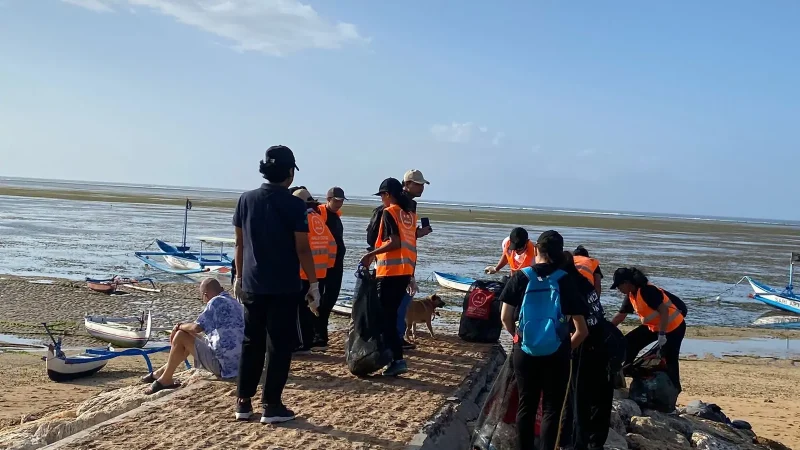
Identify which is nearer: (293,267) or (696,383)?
(293,267)

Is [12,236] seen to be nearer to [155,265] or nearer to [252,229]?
[155,265]

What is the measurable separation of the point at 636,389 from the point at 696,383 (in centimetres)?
430

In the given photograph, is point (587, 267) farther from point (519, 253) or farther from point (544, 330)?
point (544, 330)

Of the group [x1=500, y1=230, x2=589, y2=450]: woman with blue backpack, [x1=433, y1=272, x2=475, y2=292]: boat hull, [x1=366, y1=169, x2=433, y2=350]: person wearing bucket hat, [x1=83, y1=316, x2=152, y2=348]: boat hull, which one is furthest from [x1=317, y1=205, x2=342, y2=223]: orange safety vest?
[x1=433, y1=272, x2=475, y2=292]: boat hull

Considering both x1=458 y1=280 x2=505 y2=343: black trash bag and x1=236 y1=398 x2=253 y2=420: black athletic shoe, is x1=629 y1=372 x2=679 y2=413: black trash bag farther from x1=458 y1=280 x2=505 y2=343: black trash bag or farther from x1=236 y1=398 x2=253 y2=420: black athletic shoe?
x1=236 y1=398 x2=253 y2=420: black athletic shoe

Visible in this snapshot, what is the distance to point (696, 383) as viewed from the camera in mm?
12195

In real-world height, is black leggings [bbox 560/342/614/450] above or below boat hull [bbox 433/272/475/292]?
above

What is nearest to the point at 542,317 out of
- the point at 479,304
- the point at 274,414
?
the point at 274,414

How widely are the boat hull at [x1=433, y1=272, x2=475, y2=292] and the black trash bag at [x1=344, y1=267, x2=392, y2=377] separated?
1413 cm

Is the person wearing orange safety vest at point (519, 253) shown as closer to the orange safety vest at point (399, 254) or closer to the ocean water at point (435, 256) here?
→ the orange safety vest at point (399, 254)

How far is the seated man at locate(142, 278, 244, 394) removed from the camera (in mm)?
6660

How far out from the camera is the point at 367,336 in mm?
6984

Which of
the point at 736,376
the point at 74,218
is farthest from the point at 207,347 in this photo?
the point at 74,218

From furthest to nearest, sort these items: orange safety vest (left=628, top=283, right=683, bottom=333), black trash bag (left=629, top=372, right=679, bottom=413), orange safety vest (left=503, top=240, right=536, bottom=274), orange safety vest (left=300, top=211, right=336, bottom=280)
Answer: black trash bag (left=629, top=372, right=679, bottom=413) → orange safety vest (left=503, top=240, right=536, bottom=274) → orange safety vest (left=300, top=211, right=336, bottom=280) → orange safety vest (left=628, top=283, right=683, bottom=333)
